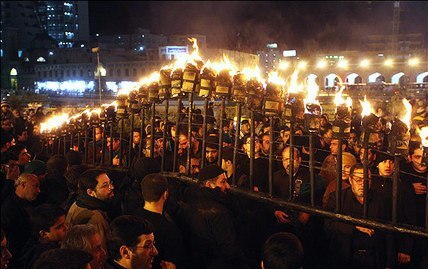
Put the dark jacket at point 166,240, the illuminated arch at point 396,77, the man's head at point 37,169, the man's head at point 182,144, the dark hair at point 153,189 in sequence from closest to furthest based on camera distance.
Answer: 1. the dark jacket at point 166,240
2. the dark hair at point 153,189
3. the man's head at point 37,169
4. the man's head at point 182,144
5. the illuminated arch at point 396,77

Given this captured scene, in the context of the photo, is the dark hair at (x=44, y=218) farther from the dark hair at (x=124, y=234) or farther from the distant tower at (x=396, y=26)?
the distant tower at (x=396, y=26)

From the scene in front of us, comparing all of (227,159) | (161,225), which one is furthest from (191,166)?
(161,225)

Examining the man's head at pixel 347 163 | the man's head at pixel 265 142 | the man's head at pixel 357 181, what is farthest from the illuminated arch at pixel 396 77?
the man's head at pixel 357 181

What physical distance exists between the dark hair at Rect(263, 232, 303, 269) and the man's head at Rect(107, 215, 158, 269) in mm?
975

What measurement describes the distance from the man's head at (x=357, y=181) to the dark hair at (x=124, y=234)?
240cm

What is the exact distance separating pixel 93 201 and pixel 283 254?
7.92 feet

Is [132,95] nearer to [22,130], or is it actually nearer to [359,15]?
[22,130]

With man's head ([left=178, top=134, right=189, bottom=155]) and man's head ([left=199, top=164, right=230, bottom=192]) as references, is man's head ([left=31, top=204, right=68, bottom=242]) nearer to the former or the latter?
man's head ([left=199, top=164, right=230, bottom=192])

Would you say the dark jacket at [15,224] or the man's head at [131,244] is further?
the dark jacket at [15,224]

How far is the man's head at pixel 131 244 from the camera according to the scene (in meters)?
3.52

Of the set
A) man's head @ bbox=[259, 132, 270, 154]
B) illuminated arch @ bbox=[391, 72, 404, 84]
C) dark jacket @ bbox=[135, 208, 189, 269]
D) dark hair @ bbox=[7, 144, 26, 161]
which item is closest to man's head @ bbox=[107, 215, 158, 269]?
dark jacket @ bbox=[135, 208, 189, 269]

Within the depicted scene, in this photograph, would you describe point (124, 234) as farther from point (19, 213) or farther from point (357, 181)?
point (357, 181)

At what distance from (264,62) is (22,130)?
63571 millimetres

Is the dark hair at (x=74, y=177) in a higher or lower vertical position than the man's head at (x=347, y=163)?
lower
